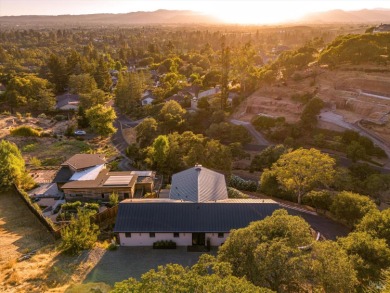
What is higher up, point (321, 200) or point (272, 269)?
point (272, 269)

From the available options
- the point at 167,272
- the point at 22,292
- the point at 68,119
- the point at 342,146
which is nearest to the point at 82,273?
A: the point at 22,292

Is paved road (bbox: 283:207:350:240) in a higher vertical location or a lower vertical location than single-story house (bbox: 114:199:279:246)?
lower

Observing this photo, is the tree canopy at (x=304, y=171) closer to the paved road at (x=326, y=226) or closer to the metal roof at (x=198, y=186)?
the paved road at (x=326, y=226)

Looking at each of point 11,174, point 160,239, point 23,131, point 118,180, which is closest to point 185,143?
point 118,180

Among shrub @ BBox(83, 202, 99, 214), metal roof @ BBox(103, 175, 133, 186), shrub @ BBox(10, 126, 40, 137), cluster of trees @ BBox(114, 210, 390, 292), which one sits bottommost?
shrub @ BBox(10, 126, 40, 137)

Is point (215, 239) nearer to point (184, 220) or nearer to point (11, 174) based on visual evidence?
point (184, 220)

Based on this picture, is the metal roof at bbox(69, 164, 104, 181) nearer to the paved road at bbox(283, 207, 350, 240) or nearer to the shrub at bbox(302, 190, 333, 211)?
the paved road at bbox(283, 207, 350, 240)

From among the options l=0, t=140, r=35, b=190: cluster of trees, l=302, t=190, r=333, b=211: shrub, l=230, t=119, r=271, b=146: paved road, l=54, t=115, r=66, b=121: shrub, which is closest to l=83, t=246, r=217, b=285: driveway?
l=302, t=190, r=333, b=211: shrub
